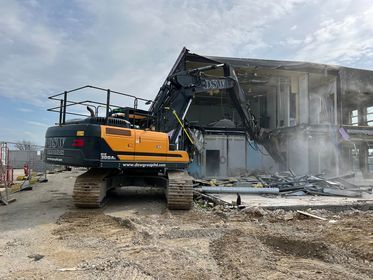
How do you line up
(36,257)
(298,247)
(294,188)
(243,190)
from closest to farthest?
(36,257)
(298,247)
(243,190)
(294,188)

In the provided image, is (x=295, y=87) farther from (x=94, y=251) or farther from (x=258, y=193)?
(x=94, y=251)

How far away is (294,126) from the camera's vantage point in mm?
18406

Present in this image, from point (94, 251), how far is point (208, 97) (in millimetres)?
20502

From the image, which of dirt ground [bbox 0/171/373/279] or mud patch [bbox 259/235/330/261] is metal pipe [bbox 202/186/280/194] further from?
mud patch [bbox 259/235/330/261]

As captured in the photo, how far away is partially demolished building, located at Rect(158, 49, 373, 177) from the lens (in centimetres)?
1844

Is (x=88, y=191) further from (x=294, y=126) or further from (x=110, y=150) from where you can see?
(x=294, y=126)

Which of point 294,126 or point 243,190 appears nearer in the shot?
point 243,190

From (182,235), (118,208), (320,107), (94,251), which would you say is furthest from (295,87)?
(94,251)

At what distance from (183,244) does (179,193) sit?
9.92 feet

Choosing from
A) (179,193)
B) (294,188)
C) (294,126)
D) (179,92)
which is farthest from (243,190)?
(294,126)

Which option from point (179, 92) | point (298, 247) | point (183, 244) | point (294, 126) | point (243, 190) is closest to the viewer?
point (298, 247)

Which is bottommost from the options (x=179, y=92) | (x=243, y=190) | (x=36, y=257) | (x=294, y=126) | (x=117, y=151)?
(x=36, y=257)

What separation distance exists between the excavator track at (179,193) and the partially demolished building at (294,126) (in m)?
7.95

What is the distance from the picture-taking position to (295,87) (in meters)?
21.4
